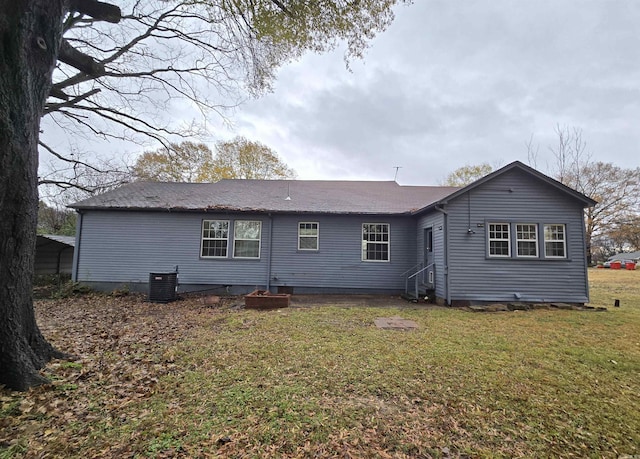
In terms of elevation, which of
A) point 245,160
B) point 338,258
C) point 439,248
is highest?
point 245,160

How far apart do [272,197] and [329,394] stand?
32.1 feet

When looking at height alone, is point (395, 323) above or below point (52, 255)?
below

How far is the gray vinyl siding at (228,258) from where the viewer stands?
10977mm

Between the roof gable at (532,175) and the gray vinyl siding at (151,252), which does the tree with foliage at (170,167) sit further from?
the roof gable at (532,175)

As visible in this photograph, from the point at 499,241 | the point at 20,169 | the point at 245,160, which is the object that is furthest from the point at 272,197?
the point at 245,160

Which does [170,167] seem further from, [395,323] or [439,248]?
[395,323]

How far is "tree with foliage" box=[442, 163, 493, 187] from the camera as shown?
34.0 m

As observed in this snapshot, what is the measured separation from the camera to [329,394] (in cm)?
335

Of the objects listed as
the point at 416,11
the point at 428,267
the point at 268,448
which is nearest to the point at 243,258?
the point at 428,267

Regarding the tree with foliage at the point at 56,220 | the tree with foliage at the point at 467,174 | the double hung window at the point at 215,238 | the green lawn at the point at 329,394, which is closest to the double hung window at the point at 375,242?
the green lawn at the point at 329,394

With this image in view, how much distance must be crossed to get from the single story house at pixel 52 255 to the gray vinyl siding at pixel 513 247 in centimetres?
1660

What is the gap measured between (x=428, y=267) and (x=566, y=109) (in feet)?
51.6

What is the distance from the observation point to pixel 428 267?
10.2m

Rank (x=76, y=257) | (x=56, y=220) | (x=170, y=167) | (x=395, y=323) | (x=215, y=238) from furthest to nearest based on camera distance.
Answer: (x=56, y=220)
(x=170, y=167)
(x=215, y=238)
(x=76, y=257)
(x=395, y=323)
